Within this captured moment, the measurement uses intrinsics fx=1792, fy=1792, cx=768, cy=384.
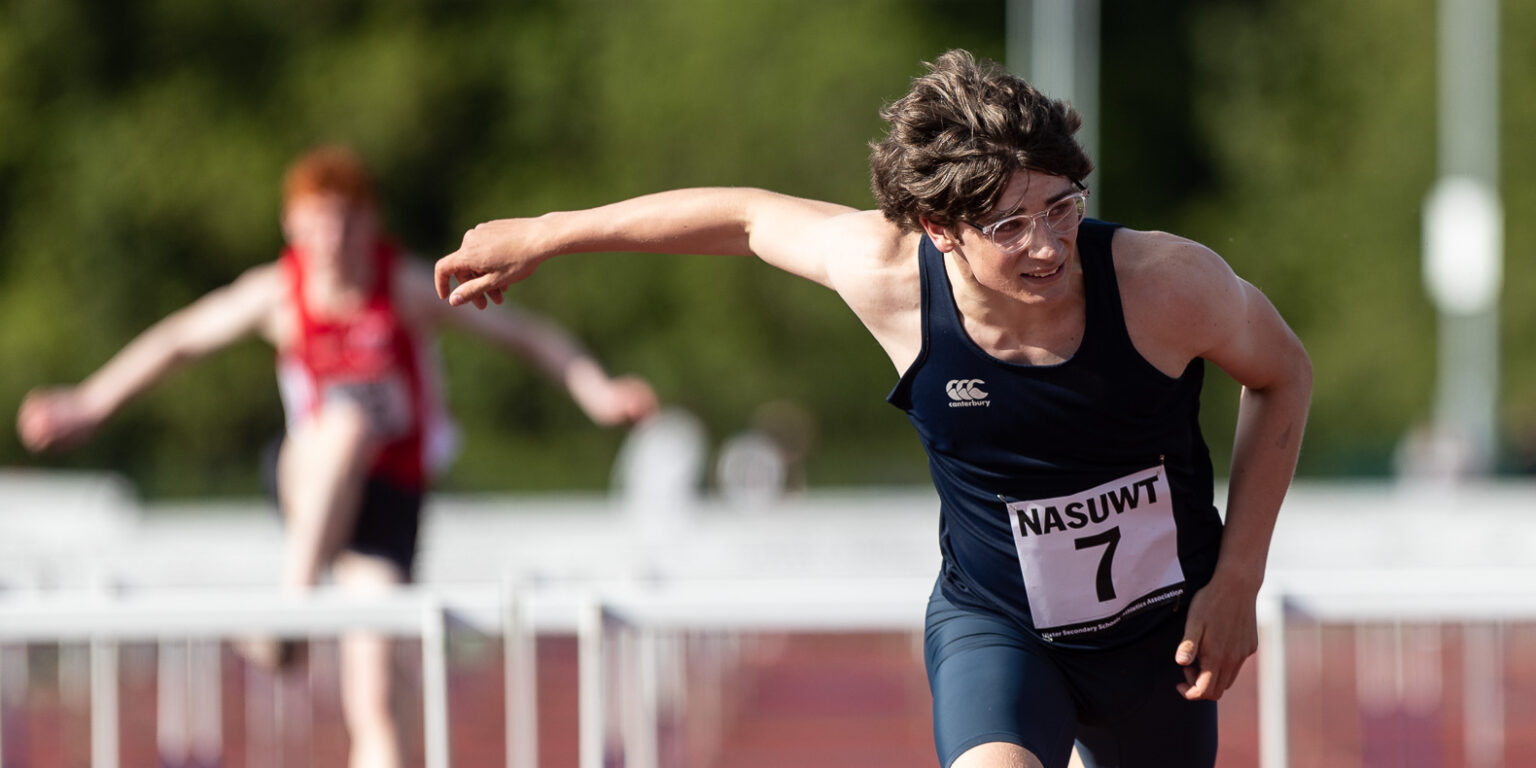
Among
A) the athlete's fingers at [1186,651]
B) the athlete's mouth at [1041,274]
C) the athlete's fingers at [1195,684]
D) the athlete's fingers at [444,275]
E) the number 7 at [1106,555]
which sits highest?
the athlete's fingers at [444,275]

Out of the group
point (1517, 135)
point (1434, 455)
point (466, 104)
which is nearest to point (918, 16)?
point (466, 104)

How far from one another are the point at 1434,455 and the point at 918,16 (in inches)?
566

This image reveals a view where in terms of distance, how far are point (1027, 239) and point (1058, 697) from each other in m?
0.80

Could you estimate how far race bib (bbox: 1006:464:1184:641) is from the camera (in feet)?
9.75

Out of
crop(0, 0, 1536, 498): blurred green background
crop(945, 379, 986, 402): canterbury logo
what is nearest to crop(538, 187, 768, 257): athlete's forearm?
crop(945, 379, 986, 402): canterbury logo

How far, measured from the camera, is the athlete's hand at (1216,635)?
119 inches

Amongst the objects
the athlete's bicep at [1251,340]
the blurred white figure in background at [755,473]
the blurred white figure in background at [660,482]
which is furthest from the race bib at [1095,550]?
the blurred white figure in background at [755,473]

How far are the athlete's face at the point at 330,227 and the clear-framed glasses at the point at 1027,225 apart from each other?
2754mm

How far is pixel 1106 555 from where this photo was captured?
2992 millimetres

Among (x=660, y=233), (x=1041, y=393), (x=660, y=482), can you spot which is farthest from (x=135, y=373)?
(x=660, y=482)

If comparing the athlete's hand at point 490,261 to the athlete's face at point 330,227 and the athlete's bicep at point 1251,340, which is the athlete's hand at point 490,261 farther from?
the athlete's face at point 330,227

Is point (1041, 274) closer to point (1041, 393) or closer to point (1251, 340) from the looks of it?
point (1041, 393)

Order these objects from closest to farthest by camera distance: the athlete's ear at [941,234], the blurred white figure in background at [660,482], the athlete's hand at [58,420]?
1. the athlete's ear at [941,234]
2. the athlete's hand at [58,420]
3. the blurred white figure in background at [660,482]

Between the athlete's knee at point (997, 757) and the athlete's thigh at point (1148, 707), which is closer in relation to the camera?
the athlete's knee at point (997, 757)
